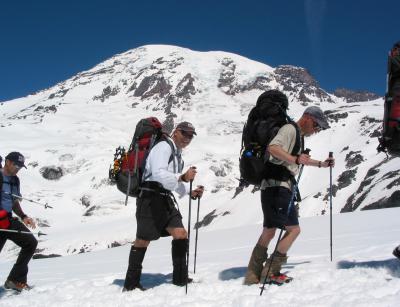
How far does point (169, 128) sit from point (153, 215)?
109 meters

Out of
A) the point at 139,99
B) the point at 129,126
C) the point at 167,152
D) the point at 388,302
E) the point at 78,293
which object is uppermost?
the point at 139,99

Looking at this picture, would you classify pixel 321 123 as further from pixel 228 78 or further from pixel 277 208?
pixel 228 78

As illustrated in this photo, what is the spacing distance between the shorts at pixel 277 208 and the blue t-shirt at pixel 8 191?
372 centimetres

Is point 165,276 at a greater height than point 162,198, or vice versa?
point 162,198

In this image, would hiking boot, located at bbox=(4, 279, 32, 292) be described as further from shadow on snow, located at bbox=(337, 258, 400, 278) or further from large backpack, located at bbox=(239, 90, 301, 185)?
shadow on snow, located at bbox=(337, 258, 400, 278)

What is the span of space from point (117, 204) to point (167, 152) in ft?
191

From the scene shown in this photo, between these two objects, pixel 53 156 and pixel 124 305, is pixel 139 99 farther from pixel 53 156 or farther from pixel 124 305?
pixel 124 305

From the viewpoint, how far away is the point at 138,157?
5.75 meters

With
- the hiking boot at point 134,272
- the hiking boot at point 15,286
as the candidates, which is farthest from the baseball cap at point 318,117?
the hiking boot at point 15,286

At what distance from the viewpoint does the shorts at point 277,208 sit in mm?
5332

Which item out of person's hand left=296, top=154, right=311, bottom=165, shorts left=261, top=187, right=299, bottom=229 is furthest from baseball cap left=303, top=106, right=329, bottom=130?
shorts left=261, top=187, right=299, bottom=229

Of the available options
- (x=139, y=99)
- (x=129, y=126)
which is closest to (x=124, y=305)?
(x=129, y=126)

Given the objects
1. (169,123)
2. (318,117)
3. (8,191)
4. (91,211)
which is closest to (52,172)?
(91,211)

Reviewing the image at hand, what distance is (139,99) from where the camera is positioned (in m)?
148
